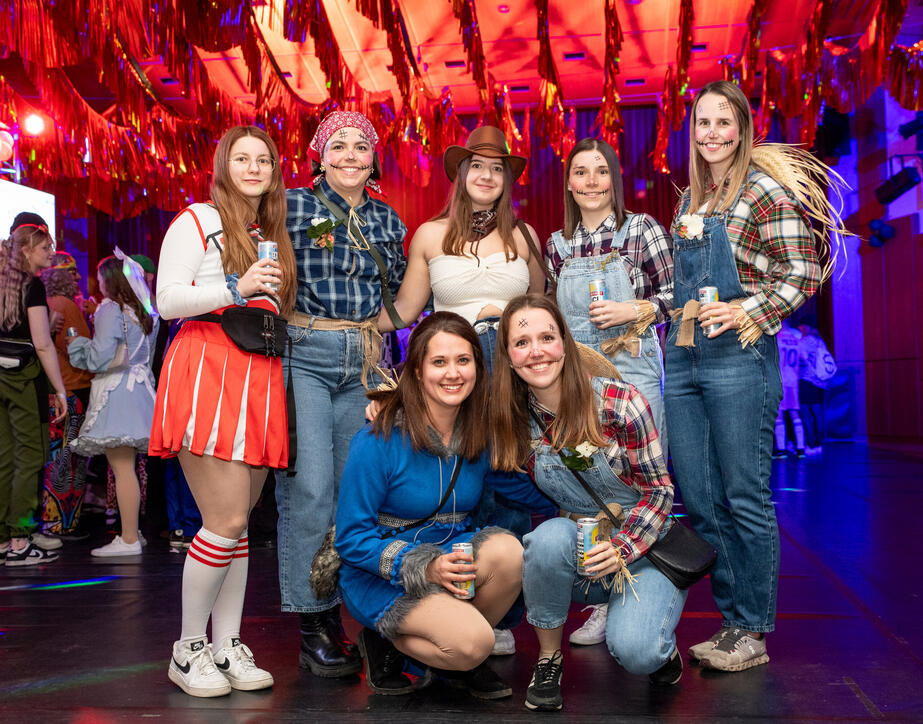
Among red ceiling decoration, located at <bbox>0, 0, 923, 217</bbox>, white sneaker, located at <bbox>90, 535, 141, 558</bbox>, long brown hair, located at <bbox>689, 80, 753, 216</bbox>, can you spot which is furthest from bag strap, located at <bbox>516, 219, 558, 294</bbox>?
white sneaker, located at <bbox>90, 535, 141, 558</bbox>

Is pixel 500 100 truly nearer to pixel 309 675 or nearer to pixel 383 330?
pixel 383 330

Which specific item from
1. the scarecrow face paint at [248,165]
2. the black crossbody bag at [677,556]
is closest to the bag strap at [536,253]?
the black crossbody bag at [677,556]

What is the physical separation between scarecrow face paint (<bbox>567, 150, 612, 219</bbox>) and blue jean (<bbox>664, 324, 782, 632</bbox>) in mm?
607

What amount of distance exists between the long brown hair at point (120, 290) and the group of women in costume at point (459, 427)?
2602 mm

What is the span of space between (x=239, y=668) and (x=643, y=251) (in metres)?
1.86

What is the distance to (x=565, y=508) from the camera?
8.30 ft

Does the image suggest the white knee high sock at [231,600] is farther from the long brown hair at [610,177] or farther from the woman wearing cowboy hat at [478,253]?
the long brown hair at [610,177]

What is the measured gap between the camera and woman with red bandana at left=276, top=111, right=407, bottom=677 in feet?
8.75

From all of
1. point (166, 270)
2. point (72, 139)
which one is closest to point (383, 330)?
point (166, 270)

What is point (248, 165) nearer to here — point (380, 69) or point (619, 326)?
point (619, 326)

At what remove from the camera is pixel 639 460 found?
242 cm

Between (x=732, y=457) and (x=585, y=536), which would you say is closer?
(x=585, y=536)

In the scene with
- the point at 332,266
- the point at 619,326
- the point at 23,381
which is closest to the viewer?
the point at 332,266

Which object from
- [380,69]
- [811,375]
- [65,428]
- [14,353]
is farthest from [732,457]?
[380,69]
